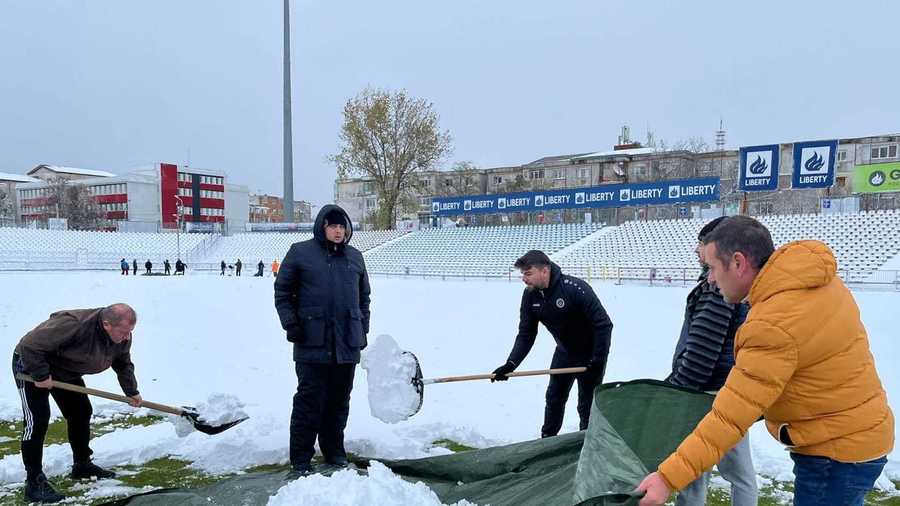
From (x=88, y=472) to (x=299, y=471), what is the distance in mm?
1445

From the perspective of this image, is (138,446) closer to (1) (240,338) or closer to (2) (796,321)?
(2) (796,321)

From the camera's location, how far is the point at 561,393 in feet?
13.8

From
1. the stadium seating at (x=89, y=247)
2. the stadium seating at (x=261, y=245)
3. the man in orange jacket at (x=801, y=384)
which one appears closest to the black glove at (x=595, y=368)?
the man in orange jacket at (x=801, y=384)

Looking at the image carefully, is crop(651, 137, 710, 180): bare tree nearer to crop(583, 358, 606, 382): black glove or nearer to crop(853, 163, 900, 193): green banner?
crop(853, 163, 900, 193): green banner

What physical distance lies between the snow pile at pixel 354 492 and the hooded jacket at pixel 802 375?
147cm

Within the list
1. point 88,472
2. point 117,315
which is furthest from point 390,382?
point 88,472

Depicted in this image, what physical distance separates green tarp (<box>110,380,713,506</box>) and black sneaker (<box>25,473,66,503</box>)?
1.92 feet

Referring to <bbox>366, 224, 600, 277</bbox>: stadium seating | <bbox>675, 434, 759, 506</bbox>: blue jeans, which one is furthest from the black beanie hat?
<bbox>366, 224, 600, 277</bbox>: stadium seating

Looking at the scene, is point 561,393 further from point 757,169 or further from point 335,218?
point 757,169

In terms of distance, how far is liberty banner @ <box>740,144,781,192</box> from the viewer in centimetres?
2280

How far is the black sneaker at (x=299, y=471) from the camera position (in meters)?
3.44

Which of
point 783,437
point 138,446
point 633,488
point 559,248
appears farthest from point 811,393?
point 559,248

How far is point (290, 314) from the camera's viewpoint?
368cm

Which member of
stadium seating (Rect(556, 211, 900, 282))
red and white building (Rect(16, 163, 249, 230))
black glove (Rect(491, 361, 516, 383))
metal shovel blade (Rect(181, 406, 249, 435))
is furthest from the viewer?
red and white building (Rect(16, 163, 249, 230))
